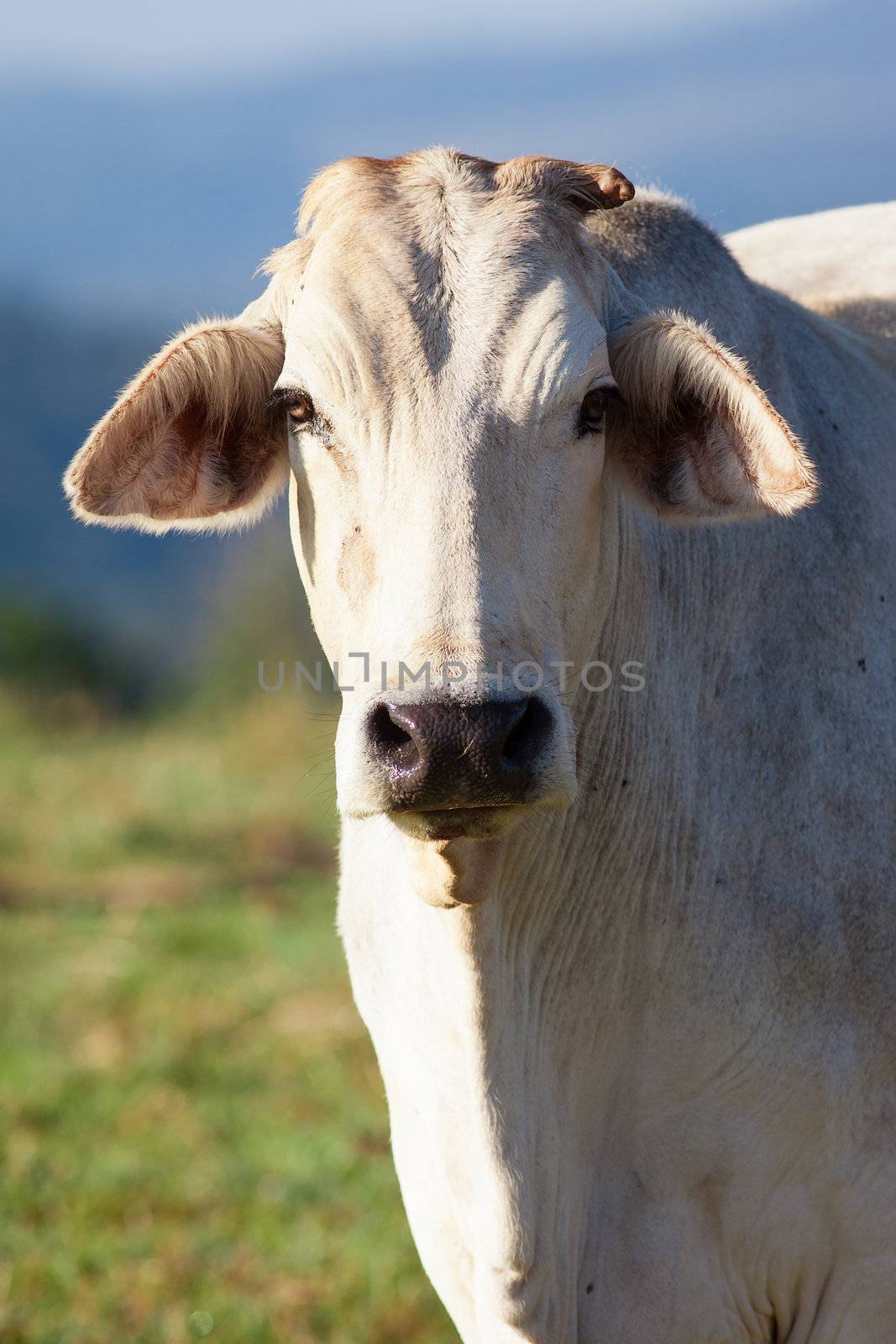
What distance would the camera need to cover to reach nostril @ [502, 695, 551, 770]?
102 inches

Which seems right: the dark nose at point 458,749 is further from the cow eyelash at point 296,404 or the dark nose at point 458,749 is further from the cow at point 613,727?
the cow eyelash at point 296,404

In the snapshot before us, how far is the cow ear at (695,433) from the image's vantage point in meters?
2.97

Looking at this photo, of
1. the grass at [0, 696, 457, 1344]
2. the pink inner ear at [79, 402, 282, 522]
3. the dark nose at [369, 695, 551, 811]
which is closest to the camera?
the dark nose at [369, 695, 551, 811]

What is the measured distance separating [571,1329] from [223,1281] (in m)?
2.41

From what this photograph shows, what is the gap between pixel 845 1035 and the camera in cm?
328

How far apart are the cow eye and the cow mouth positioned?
0.76 metres

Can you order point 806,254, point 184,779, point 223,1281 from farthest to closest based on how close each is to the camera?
1. point 184,779
2. point 223,1281
3. point 806,254

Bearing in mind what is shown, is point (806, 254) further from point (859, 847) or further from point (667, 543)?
point (859, 847)

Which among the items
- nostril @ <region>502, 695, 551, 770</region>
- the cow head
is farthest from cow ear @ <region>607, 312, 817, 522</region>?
nostril @ <region>502, 695, 551, 770</region>

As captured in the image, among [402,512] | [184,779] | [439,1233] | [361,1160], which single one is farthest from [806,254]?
[184,779]

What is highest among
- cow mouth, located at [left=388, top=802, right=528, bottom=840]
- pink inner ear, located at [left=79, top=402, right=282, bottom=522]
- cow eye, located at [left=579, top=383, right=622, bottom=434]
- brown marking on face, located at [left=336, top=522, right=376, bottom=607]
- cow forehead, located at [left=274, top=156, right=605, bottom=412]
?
cow forehead, located at [left=274, top=156, right=605, bottom=412]

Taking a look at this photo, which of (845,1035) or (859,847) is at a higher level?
(859,847)

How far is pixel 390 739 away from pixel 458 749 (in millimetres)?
158

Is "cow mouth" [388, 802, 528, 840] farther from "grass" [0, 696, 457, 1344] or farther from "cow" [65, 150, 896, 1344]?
"grass" [0, 696, 457, 1344]
